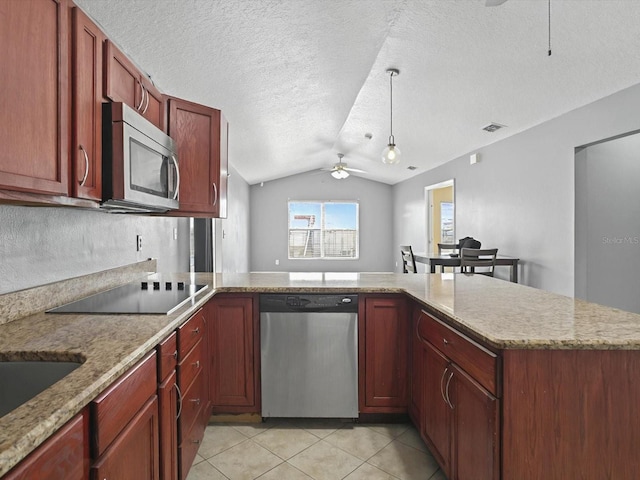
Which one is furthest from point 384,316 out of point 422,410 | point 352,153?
point 352,153

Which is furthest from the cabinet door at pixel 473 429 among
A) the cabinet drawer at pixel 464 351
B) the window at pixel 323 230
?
the window at pixel 323 230

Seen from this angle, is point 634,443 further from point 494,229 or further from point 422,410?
point 494,229

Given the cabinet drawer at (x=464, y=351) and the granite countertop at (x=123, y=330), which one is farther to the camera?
the cabinet drawer at (x=464, y=351)

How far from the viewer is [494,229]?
16.0ft

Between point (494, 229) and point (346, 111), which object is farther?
point (494, 229)

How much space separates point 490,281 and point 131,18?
2.56 meters

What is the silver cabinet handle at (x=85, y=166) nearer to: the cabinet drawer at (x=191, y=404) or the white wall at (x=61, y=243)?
the white wall at (x=61, y=243)

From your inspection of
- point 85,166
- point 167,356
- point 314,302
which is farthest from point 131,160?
point 314,302

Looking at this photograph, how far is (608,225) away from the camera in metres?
3.50

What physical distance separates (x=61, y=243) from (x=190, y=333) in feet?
2.43

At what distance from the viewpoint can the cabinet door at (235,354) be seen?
92.6 inches

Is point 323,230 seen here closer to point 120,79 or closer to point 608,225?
point 608,225

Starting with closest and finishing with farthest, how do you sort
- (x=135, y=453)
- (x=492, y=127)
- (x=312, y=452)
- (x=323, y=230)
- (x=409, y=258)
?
1. (x=135, y=453)
2. (x=312, y=452)
3. (x=492, y=127)
4. (x=409, y=258)
5. (x=323, y=230)

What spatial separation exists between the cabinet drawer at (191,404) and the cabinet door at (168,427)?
0.08 m
